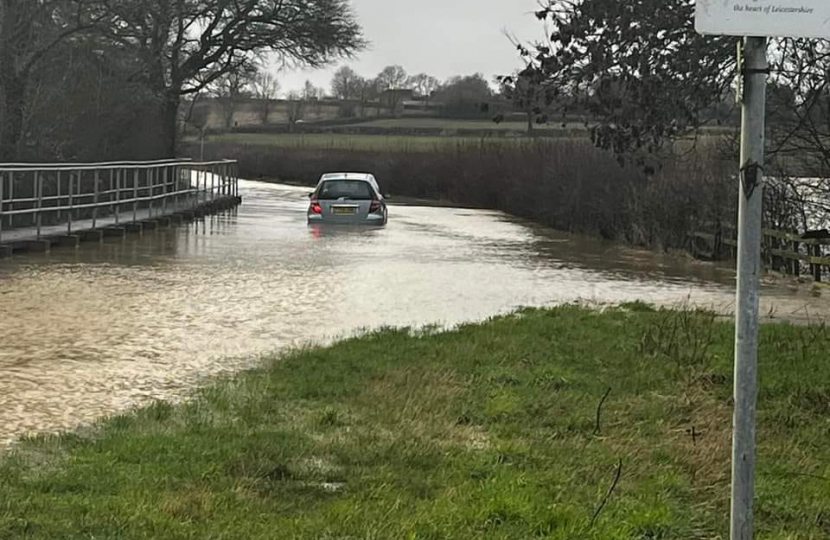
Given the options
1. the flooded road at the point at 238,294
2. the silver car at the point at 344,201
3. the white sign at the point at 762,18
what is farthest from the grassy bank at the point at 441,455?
the silver car at the point at 344,201

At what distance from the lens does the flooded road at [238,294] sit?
884cm

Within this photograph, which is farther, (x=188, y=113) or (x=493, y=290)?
(x=188, y=113)

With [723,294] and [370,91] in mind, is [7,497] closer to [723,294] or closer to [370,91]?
[723,294]

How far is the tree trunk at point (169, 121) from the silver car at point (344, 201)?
11.3m

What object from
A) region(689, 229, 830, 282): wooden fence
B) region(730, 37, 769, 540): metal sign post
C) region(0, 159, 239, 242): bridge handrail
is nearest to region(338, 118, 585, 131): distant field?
region(0, 159, 239, 242): bridge handrail

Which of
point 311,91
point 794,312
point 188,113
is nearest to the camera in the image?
point 794,312

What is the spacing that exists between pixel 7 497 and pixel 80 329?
6195 mm

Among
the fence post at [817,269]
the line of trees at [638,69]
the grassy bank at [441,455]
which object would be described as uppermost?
the line of trees at [638,69]

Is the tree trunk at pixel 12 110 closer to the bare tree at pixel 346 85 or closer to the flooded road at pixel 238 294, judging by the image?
the flooded road at pixel 238 294

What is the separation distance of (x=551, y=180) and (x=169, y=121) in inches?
531

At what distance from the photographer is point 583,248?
27984mm

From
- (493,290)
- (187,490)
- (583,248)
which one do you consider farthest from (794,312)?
(583,248)

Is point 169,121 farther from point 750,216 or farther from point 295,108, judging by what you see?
point 295,108

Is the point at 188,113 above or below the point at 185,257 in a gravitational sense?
above
